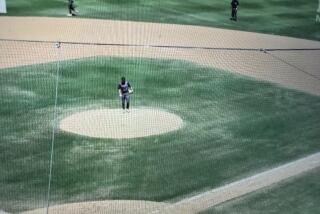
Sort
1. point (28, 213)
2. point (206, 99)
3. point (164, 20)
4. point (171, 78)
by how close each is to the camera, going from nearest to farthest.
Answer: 1. point (28, 213)
2. point (206, 99)
3. point (171, 78)
4. point (164, 20)

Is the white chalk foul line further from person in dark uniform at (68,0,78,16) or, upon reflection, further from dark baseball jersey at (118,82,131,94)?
person in dark uniform at (68,0,78,16)

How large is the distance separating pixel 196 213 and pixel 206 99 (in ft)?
28.0

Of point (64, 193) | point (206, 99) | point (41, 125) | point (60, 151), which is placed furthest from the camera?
point (206, 99)

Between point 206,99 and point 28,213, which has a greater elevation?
point 206,99

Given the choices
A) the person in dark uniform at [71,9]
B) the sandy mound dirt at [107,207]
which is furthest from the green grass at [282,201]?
the person in dark uniform at [71,9]

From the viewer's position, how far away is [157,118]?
2044 centimetres

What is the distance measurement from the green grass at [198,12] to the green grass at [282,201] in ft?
53.7

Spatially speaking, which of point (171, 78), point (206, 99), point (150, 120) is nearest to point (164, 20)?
point (171, 78)

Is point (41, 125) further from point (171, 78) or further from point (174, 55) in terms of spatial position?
point (174, 55)

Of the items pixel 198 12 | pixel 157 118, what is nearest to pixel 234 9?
pixel 198 12

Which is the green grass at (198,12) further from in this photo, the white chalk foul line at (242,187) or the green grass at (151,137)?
the white chalk foul line at (242,187)

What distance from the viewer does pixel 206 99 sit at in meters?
22.5

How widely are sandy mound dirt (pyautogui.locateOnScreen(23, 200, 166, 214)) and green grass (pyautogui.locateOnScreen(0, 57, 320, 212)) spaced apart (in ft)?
1.12

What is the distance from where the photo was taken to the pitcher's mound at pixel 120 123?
19.0 m
